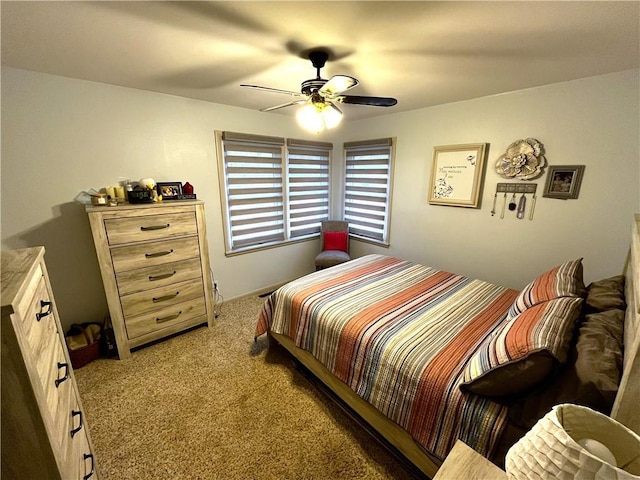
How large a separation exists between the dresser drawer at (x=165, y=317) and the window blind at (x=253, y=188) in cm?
88

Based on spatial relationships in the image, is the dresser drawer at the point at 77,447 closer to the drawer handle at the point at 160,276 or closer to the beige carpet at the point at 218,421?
the beige carpet at the point at 218,421

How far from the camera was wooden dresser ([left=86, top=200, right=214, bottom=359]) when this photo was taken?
2.04m

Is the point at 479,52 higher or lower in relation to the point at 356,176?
higher

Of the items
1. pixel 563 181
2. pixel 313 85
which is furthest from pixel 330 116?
pixel 563 181

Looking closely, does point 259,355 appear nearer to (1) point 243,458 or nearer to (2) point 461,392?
(1) point 243,458

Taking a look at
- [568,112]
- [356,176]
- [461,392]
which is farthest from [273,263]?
[568,112]

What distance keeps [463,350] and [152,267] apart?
2484 millimetres

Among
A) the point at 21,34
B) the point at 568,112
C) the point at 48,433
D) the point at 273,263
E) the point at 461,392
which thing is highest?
the point at 21,34

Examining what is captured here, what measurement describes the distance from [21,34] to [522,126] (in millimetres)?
3632

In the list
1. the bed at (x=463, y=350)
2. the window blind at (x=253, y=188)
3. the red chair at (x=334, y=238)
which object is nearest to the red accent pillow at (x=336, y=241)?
the red chair at (x=334, y=238)

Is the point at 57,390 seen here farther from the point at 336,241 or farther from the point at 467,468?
the point at 336,241

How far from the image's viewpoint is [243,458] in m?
1.49

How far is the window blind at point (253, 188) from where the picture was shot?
3.03 m

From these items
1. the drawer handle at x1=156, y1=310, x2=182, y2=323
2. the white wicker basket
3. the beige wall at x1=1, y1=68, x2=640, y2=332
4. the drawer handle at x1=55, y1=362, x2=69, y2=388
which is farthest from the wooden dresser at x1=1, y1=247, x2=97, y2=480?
the beige wall at x1=1, y1=68, x2=640, y2=332
